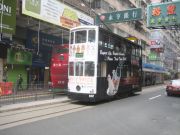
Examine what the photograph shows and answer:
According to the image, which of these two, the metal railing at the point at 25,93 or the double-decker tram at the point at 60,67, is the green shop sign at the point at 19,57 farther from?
the metal railing at the point at 25,93

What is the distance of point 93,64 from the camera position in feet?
50.8

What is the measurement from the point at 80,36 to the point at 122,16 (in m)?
10.3

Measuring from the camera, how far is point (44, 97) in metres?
17.2

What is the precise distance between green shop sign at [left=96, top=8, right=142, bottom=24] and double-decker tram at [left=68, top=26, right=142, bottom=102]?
7.22 m

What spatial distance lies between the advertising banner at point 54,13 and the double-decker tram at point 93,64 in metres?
4.19

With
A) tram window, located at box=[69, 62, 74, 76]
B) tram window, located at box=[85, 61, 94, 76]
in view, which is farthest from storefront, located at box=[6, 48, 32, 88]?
tram window, located at box=[85, 61, 94, 76]

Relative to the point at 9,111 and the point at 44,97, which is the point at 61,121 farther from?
the point at 44,97

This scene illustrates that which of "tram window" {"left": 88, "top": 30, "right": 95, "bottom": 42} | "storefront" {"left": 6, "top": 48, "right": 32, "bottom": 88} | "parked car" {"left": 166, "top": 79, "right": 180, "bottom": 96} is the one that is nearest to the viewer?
"tram window" {"left": 88, "top": 30, "right": 95, "bottom": 42}

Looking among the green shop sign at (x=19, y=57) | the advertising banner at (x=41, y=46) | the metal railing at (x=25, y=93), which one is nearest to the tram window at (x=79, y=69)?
the metal railing at (x=25, y=93)

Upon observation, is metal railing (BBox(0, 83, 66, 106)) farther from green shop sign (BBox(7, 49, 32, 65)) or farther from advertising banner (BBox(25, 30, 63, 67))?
advertising banner (BBox(25, 30, 63, 67))

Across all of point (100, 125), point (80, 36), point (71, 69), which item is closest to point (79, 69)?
point (71, 69)

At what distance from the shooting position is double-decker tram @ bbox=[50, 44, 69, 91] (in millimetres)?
19891

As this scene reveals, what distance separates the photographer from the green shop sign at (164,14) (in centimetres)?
2604

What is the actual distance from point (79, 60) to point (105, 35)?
227 centimetres
